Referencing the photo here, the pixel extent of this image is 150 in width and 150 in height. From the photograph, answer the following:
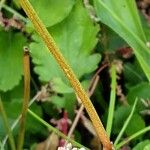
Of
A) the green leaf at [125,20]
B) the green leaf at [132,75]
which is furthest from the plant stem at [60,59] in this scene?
the green leaf at [132,75]

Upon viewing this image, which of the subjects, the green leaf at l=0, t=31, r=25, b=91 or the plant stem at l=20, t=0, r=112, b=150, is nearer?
the plant stem at l=20, t=0, r=112, b=150

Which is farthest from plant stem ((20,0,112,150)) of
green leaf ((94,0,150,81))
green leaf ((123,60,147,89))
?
green leaf ((123,60,147,89))

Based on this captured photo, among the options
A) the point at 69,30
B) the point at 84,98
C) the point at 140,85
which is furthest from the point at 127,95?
the point at 84,98

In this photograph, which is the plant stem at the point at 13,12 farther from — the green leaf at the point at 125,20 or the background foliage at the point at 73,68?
the green leaf at the point at 125,20

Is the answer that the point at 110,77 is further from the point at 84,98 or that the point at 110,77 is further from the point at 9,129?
the point at 84,98

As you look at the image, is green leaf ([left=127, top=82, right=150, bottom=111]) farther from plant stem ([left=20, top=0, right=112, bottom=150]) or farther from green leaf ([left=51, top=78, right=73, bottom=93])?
plant stem ([left=20, top=0, right=112, bottom=150])

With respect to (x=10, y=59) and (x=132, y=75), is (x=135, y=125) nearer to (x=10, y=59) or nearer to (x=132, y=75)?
(x=132, y=75)
